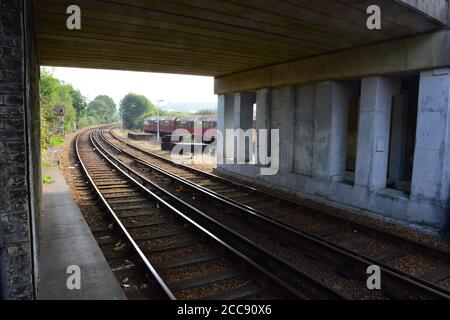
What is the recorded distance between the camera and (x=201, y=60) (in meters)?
11.2

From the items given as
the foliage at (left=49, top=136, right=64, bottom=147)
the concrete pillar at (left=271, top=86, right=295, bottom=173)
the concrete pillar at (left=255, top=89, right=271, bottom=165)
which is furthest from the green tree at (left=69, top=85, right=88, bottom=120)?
the concrete pillar at (left=271, top=86, right=295, bottom=173)

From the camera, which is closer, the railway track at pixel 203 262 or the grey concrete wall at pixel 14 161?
the grey concrete wall at pixel 14 161

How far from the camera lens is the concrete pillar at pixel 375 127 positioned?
27.7ft

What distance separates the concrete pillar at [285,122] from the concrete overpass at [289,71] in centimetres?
5

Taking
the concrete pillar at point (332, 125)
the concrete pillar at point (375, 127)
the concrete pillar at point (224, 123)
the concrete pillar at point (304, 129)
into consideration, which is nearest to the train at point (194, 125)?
the concrete pillar at point (224, 123)

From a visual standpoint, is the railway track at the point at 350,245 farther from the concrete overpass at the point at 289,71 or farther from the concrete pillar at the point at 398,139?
the concrete pillar at the point at 398,139

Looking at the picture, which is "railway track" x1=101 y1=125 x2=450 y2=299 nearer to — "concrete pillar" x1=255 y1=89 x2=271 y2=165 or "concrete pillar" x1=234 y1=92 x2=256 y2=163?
"concrete pillar" x1=255 y1=89 x2=271 y2=165

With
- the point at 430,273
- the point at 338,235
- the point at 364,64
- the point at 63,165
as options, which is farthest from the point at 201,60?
the point at 63,165

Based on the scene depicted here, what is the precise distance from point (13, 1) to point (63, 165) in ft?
49.4

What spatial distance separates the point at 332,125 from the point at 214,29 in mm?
4450

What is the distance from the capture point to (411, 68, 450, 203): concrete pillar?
714cm

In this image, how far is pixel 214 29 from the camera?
24.5 feet
